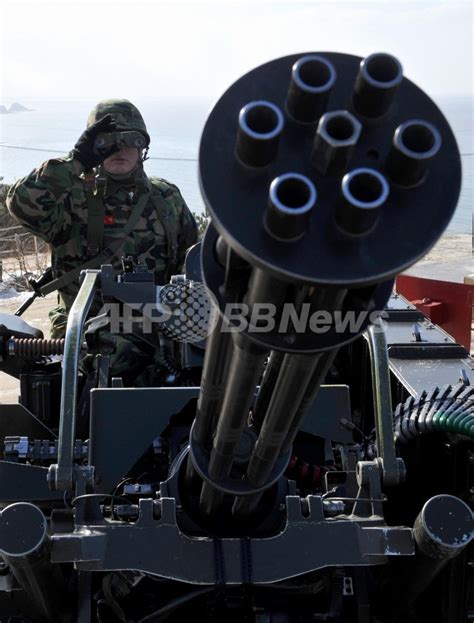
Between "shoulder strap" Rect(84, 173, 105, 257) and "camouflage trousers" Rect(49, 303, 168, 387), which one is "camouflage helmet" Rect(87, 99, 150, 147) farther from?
"camouflage trousers" Rect(49, 303, 168, 387)

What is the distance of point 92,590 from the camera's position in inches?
131

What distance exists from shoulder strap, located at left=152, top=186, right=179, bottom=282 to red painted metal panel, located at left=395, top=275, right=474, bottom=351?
86.4 inches

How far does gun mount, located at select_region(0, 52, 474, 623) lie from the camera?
1.63 meters

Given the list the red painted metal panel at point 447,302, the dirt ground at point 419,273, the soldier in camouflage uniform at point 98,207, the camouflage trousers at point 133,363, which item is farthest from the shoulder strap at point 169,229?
the dirt ground at point 419,273

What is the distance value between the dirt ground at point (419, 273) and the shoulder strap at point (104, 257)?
2530mm

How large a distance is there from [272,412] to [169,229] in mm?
3821

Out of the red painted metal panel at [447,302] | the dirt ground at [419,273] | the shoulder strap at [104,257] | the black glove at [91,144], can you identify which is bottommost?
the dirt ground at [419,273]

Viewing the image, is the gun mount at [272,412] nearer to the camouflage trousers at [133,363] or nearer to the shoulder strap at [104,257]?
the camouflage trousers at [133,363]

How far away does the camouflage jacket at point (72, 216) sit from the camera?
5.55 meters

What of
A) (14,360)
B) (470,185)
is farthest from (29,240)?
(14,360)

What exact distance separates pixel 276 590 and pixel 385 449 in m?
0.65

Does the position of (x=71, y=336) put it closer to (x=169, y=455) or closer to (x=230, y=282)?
(x=169, y=455)

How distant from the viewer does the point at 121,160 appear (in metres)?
5.70

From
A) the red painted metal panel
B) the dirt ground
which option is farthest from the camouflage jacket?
the dirt ground
